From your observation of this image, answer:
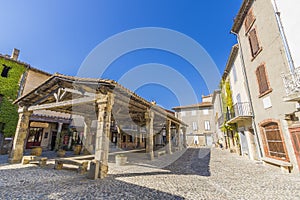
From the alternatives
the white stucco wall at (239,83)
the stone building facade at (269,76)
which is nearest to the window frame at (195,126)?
the white stucco wall at (239,83)

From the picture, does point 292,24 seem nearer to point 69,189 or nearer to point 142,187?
point 142,187

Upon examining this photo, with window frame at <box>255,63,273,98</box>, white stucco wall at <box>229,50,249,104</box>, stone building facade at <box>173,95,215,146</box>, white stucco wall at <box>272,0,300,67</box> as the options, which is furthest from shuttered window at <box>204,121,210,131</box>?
white stucco wall at <box>272,0,300,67</box>

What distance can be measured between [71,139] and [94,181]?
1453 cm

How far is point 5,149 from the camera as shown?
1205 cm

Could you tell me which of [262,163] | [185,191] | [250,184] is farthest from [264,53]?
[185,191]

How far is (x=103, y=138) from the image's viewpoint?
17.7 feet

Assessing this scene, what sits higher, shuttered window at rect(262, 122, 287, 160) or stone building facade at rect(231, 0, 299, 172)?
stone building facade at rect(231, 0, 299, 172)

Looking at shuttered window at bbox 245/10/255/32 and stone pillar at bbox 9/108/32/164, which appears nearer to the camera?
stone pillar at bbox 9/108/32/164

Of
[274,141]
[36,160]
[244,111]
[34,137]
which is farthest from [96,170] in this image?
[34,137]

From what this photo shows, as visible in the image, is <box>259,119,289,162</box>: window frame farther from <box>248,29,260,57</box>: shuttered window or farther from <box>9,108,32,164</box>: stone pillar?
<box>9,108,32,164</box>: stone pillar

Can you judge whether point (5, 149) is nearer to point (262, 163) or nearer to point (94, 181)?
point (94, 181)

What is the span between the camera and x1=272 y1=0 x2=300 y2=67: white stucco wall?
19.7ft

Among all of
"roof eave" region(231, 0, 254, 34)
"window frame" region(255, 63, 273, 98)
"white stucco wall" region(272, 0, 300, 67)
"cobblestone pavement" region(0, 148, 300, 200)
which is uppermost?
"roof eave" region(231, 0, 254, 34)

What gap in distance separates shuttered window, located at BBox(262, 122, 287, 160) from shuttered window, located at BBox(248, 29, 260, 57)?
4.44 metres
